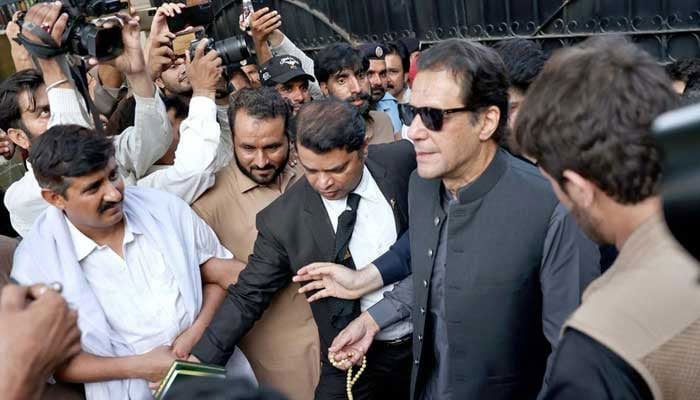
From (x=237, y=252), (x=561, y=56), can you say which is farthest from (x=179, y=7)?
(x=561, y=56)

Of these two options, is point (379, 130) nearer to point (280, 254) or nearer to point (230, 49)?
point (230, 49)

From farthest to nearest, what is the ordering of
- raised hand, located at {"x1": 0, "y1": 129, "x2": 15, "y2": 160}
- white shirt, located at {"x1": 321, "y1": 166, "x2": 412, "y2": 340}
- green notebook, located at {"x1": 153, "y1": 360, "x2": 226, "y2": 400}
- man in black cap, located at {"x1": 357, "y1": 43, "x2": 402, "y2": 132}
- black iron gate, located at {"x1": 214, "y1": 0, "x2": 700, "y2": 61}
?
1. man in black cap, located at {"x1": 357, "y1": 43, "x2": 402, "y2": 132}
2. black iron gate, located at {"x1": 214, "y1": 0, "x2": 700, "y2": 61}
3. raised hand, located at {"x1": 0, "y1": 129, "x2": 15, "y2": 160}
4. white shirt, located at {"x1": 321, "y1": 166, "x2": 412, "y2": 340}
5. green notebook, located at {"x1": 153, "y1": 360, "x2": 226, "y2": 400}

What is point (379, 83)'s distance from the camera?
4793 mm

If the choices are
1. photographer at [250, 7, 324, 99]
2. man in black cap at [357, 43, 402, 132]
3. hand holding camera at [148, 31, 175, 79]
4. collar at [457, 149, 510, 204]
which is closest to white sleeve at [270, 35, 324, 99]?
photographer at [250, 7, 324, 99]

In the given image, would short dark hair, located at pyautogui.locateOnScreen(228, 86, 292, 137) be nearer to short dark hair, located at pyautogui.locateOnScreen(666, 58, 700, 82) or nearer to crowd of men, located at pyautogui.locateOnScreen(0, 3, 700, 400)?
crowd of men, located at pyautogui.locateOnScreen(0, 3, 700, 400)

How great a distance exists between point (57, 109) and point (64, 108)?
28mm

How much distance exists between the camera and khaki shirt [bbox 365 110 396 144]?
364cm

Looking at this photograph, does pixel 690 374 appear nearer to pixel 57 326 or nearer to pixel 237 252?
pixel 57 326

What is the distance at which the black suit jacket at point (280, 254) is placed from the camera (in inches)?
98.2

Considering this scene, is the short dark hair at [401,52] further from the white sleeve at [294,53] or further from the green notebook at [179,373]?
the green notebook at [179,373]

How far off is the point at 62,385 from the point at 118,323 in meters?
0.27

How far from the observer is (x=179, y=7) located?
3.67 m

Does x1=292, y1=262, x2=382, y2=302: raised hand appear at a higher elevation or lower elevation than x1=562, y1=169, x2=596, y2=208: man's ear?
lower

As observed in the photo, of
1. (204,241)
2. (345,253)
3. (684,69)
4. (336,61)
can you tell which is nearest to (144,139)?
(204,241)
